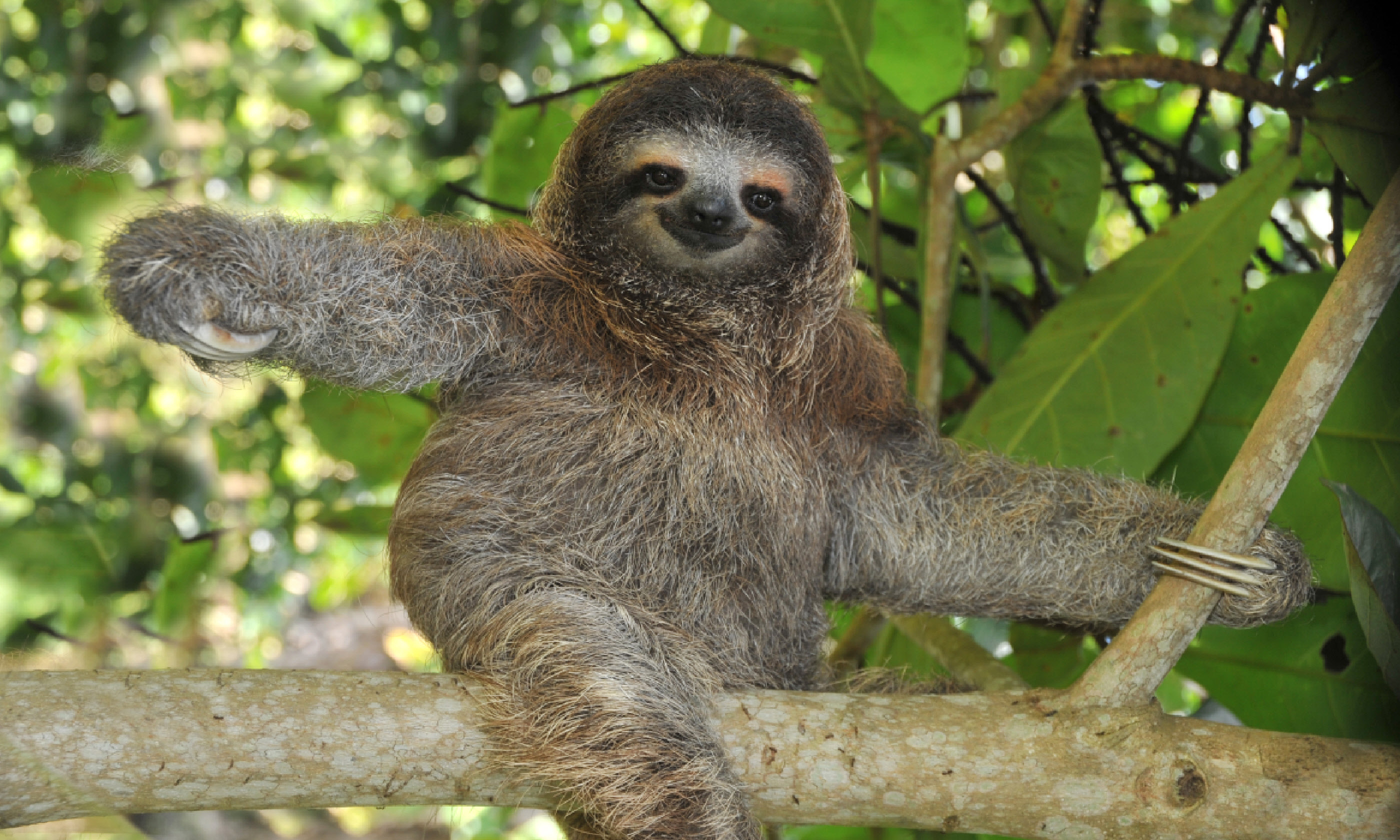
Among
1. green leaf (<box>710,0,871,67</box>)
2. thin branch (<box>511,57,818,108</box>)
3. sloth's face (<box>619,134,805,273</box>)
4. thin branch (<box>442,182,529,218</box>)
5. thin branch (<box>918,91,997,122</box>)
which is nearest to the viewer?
sloth's face (<box>619,134,805,273</box>)

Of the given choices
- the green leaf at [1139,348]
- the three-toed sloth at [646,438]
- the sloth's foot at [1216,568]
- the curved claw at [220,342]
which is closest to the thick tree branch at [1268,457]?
the sloth's foot at [1216,568]

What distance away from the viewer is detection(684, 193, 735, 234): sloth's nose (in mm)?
1995

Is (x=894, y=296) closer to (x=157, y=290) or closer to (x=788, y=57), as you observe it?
(x=788, y=57)

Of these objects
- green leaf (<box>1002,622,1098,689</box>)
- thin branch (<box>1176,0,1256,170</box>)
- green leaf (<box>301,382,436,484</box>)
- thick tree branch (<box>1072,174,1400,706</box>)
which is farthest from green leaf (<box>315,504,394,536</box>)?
thin branch (<box>1176,0,1256,170</box>)

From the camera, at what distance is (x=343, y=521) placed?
3178 millimetres

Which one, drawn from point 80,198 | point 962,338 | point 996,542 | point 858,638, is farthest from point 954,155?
point 80,198

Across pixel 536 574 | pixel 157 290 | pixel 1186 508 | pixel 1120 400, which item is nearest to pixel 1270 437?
pixel 1186 508

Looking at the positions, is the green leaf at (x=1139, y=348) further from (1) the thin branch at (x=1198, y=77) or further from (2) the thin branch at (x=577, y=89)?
(2) the thin branch at (x=577, y=89)

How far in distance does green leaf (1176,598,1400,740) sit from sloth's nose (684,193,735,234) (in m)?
1.62

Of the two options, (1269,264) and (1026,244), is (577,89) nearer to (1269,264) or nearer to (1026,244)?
(1026,244)

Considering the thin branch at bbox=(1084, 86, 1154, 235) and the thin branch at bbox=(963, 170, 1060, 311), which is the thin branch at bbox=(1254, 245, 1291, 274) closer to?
the thin branch at bbox=(1084, 86, 1154, 235)

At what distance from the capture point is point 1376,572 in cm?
179

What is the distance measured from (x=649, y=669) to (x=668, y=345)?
0.69 metres

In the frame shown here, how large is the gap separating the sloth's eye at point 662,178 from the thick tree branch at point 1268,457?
4.04 feet
